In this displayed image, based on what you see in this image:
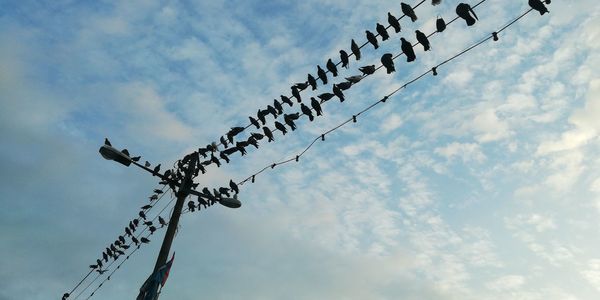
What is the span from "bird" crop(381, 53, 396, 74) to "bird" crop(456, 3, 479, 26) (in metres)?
1.32

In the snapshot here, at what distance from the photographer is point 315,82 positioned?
27.9 ft

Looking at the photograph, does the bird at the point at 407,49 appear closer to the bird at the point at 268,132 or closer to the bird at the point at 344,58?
the bird at the point at 344,58

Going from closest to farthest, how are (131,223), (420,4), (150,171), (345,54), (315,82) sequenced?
(420,4) < (345,54) < (315,82) < (150,171) < (131,223)

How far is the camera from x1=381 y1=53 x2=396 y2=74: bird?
7.44 meters

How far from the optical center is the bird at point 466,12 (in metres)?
6.41

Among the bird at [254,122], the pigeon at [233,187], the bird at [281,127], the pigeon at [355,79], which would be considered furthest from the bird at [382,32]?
the pigeon at [233,187]

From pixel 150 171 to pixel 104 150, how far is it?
53.6 inches

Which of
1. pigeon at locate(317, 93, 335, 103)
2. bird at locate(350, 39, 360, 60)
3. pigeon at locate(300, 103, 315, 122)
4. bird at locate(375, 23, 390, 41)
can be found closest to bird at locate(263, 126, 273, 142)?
pigeon at locate(300, 103, 315, 122)

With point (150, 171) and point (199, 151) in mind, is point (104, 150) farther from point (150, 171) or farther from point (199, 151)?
point (199, 151)

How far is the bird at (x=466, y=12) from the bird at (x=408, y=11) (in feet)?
2.34

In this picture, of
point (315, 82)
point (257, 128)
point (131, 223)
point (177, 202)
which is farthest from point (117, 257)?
point (315, 82)

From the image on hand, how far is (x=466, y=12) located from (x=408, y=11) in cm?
90

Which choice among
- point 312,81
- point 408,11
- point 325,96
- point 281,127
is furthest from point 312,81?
point 408,11

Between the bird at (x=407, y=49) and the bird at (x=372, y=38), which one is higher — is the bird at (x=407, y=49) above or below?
below
